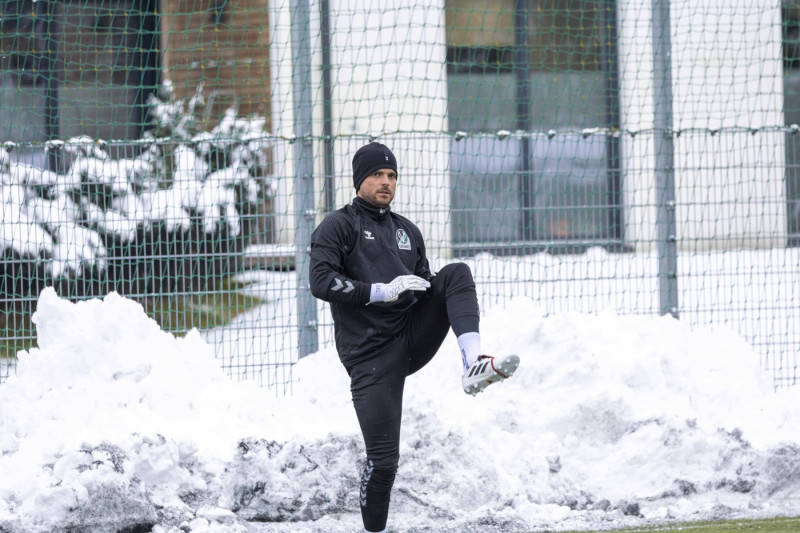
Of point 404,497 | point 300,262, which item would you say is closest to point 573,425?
point 404,497

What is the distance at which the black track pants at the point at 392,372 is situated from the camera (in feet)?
13.4

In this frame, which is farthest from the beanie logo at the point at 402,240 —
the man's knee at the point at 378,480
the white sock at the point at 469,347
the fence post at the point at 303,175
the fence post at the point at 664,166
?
the fence post at the point at 664,166

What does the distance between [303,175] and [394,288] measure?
2801mm

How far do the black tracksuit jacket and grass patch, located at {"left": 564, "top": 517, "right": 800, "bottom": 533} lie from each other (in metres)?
1.48

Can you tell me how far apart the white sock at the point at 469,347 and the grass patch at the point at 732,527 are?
1345 millimetres

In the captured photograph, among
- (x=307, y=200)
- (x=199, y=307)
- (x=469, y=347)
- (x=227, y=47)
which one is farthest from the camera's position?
(x=227, y=47)

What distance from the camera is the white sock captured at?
388cm

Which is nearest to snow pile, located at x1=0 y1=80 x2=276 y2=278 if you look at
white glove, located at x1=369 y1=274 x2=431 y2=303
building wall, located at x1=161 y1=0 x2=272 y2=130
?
building wall, located at x1=161 y1=0 x2=272 y2=130

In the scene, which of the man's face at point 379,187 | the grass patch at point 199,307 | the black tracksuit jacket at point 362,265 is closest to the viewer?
the black tracksuit jacket at point 362,265

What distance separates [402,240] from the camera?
428cm

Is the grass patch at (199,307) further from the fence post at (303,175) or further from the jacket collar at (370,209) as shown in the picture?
the jacket collar at (370,209)

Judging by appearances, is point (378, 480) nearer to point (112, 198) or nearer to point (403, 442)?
point (403, 442)

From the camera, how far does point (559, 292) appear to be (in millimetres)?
7246

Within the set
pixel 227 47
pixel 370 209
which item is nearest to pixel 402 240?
pixel 370 209
